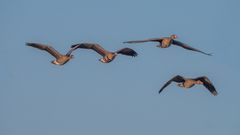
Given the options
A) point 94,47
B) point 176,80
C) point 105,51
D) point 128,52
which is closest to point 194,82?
point 176,80

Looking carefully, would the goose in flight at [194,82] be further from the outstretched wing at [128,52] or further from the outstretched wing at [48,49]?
the outstretched wing at [48,49]

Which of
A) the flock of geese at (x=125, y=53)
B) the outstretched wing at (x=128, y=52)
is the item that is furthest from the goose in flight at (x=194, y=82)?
the outstretched wing at (x=128, y=52)

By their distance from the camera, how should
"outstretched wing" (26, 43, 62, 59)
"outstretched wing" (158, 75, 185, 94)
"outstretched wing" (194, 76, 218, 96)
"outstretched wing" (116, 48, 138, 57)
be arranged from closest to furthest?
"outstretched wing" (158, 75, 185, 94), "outstretched wing" (116, 48, 138, 57), "outstretched wing" (194, 76, 218, 96), "outstretched wing" (26, 43, 62, 59)

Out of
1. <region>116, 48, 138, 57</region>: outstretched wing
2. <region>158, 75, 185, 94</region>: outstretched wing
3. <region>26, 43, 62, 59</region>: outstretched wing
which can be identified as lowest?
<region>158, 75, 185, 94</region>: outstretched wing

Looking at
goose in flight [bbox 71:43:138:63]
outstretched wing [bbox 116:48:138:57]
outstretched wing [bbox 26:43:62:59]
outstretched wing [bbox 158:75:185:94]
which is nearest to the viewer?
outstretched wing [bbox 158:75:185:94]

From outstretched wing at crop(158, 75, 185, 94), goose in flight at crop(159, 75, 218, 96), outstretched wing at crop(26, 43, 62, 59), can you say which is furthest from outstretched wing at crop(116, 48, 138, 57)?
outstretched wing at crop(26, 43, 62, 59)

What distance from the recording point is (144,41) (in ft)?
129

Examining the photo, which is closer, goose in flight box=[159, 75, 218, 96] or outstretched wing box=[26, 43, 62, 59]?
goose in flight box=[159, 75, 218, 96]

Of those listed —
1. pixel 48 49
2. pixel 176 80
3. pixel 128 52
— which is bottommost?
pixel 176 80

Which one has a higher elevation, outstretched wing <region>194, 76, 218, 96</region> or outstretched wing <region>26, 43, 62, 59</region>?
outstretched wing <region>26, 43, 62, 59</region>

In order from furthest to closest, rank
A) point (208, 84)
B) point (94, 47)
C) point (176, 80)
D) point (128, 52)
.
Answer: point (94, 47), point (208, 84), point (128, 52), point (176, 80)

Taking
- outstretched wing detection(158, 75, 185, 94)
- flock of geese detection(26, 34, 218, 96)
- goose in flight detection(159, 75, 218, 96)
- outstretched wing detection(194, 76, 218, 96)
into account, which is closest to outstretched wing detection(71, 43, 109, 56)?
flock of geese detection(26, 34, 218, 96)

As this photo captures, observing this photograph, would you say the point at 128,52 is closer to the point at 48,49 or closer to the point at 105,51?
the point at 105,51

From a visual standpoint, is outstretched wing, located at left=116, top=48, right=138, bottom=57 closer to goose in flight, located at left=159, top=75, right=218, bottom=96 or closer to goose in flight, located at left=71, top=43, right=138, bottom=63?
goose in flight, located at left=71, top=43, right=138, bottom=63
